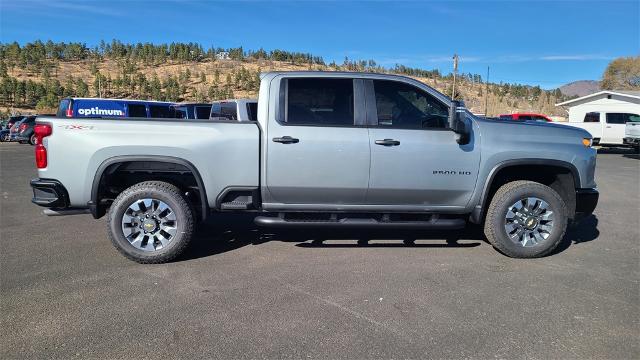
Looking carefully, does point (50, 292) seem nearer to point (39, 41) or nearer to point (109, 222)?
point (109, 222)

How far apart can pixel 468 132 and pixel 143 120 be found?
11.6 ft

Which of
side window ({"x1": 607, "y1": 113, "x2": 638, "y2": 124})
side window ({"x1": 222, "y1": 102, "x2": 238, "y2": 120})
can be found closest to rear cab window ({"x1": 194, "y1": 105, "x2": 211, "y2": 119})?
side window ({"x1": 222, "y1": 102, "x2": 238, "y2": 120})

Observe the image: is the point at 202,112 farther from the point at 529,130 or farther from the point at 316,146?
the point at 529,130

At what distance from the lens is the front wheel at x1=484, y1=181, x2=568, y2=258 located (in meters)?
5.20

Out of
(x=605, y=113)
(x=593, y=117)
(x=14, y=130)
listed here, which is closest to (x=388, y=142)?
(x=605, y=113)

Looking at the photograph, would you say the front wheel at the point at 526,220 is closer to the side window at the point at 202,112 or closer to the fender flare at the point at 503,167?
the fender flare at the point at 503,167

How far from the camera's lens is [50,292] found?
417 cm

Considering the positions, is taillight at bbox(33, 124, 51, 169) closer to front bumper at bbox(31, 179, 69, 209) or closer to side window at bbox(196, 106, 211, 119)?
front bumper at bbox(31, 179, 69, 209)

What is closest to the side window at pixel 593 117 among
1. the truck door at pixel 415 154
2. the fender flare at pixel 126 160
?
the truck door at pixel 415 154

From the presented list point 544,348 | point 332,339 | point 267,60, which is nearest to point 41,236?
point 332,339

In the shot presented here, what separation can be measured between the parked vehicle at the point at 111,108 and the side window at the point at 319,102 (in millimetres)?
11374

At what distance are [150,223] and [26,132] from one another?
2865cm

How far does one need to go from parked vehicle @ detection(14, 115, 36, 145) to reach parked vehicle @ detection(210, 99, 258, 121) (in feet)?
70.6

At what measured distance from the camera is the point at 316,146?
4.94 meters
